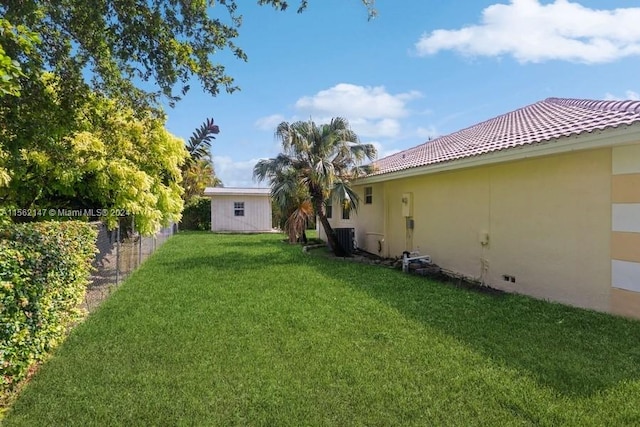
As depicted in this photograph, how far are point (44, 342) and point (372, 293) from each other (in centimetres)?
519

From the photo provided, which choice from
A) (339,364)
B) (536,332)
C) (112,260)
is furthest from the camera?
(112,260)

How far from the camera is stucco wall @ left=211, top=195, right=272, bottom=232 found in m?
27.4

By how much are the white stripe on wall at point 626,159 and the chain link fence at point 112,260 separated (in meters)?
8.29

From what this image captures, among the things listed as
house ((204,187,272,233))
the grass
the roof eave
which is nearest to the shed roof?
house ((204,187,272,233))

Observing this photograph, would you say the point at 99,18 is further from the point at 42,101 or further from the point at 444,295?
the point at 444,295

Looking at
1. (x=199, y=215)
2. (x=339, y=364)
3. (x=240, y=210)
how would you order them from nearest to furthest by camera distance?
1. (x=339, y=364)
2. (x=240, y=210)
3. (x=199, y=215)

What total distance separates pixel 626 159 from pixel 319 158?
28.8 ft

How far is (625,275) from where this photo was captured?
5.80 meters

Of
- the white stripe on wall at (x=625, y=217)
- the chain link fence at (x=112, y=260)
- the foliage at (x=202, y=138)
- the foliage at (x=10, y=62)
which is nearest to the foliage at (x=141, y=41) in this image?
the foliage at (x=10, y=62)

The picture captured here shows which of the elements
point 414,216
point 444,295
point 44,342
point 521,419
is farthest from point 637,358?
point 414,216

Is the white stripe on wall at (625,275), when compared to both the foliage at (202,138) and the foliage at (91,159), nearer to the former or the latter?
the foliage at (91,159)

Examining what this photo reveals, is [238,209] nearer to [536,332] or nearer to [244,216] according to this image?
[244,216]

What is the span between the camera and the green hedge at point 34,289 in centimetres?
327

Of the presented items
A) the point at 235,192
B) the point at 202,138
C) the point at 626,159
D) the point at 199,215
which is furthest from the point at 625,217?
the point at 199,215
